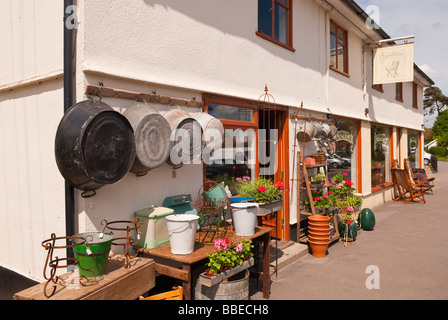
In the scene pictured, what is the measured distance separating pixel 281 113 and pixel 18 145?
4525 millimetres

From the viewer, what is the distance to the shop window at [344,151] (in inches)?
320

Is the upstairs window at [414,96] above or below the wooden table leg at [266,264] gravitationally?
above

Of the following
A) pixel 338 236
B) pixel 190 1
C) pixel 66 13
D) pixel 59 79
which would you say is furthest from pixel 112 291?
pixel 338 236

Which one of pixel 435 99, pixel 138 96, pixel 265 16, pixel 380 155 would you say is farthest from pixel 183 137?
pixel 435 99

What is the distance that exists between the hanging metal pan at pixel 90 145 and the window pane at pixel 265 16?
380 cm

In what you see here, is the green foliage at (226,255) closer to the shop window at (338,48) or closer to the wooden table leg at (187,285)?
the wooden table leg at (187,285)

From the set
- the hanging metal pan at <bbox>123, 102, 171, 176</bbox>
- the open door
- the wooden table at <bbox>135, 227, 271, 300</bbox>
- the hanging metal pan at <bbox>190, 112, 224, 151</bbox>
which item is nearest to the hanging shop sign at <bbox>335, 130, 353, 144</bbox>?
the open door

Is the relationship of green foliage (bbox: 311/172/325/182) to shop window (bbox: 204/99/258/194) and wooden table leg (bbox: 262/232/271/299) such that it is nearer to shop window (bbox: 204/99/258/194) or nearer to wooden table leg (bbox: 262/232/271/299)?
shop window (bbox: 204/99/258/194)

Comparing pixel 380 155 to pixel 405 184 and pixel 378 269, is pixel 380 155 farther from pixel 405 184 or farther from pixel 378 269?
pixel 378 269

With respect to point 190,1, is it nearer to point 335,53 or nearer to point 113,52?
point 113,52

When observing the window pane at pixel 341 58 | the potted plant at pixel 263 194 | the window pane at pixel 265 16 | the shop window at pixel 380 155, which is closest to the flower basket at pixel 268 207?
the potted plant at pixel 263 194

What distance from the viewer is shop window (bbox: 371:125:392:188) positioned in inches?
439

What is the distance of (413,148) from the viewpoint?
16.7 meters

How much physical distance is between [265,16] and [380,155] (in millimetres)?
8146
